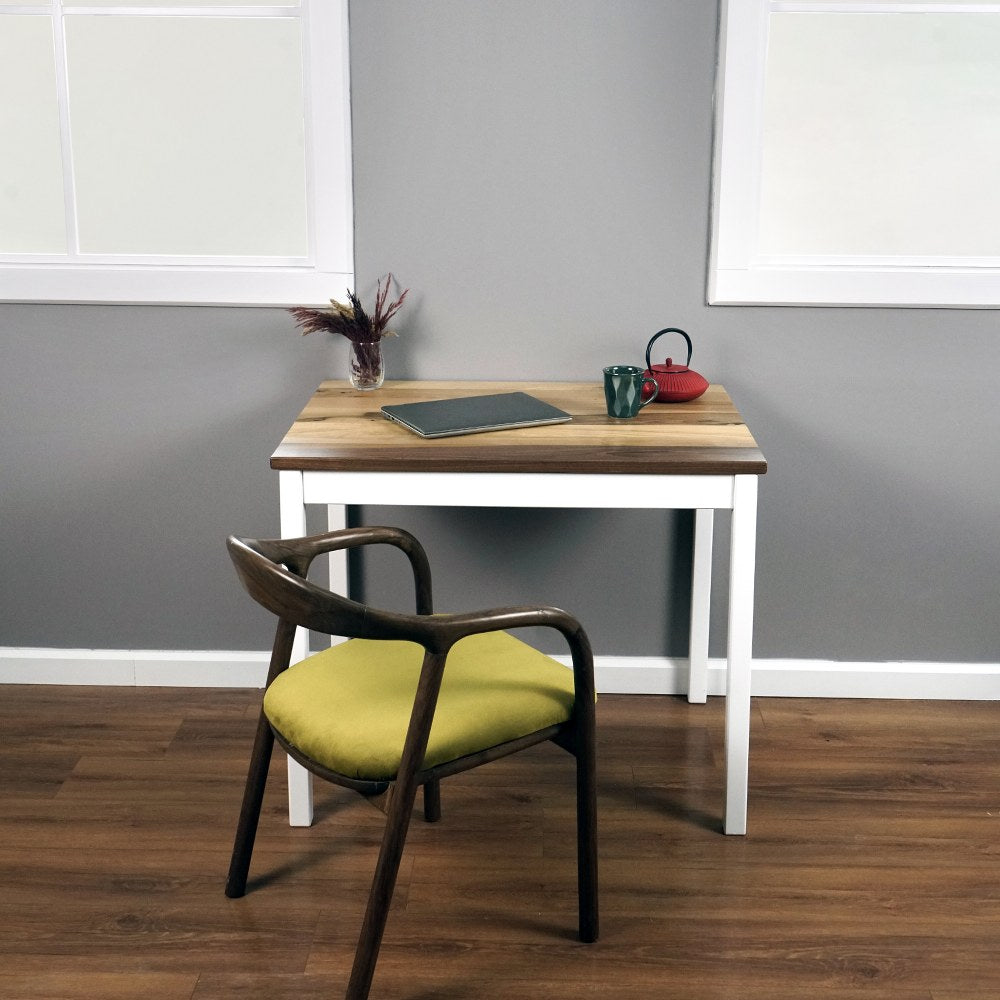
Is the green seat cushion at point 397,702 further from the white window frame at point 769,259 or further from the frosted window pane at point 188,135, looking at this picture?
the frosted window pane at point 188,135

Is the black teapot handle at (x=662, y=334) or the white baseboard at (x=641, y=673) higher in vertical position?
the black teapot handle at (x=662, y=334)

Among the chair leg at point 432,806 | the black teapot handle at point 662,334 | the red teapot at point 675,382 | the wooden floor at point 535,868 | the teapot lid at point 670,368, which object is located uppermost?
the black teapot handle at point 662,334

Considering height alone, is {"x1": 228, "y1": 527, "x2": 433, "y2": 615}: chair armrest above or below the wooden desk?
below

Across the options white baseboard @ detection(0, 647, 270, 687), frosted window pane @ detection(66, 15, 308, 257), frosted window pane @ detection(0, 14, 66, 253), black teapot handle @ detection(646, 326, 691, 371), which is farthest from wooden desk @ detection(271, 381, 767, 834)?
frosted window pane @ detection(0, 14, 66, 253)

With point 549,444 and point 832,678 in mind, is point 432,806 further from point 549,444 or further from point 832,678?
point 832,678

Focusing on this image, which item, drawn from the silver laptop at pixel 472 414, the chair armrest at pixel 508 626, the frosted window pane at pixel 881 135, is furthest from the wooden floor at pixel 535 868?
the frosted window pane at pixel 881 135

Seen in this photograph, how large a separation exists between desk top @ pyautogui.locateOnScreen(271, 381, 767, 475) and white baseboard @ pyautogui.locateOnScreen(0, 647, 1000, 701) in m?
0.75

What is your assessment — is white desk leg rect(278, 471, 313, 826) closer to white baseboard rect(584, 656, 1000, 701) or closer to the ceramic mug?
the ceramic mug

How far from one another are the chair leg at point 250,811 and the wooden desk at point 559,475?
234 mm

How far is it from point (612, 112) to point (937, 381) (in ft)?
3.26

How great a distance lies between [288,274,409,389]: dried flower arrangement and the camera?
2.64 meters

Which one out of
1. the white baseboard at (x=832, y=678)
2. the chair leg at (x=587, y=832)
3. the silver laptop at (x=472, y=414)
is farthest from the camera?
the white baseboard at (x=832, y=678)

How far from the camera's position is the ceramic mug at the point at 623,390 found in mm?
2430

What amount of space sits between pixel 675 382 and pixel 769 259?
18.2 inches
